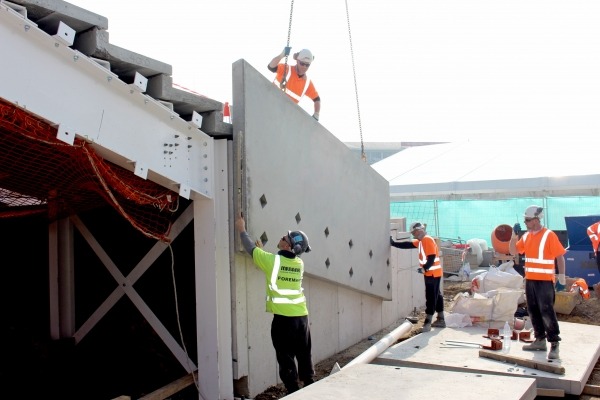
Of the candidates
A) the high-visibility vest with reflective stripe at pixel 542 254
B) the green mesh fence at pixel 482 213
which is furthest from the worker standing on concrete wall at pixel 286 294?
the green mesh fence at pixel 482 213

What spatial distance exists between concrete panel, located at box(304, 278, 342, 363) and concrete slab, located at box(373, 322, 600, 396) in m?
0.77

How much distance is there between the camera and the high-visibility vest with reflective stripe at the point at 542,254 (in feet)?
22.0

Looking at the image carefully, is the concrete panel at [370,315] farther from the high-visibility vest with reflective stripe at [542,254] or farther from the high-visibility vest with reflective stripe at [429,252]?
the high-visibility vest with reflective stripe at [542,254]

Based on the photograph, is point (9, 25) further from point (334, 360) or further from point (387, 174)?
point (387, 174)

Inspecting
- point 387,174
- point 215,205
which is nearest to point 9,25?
point 215,205

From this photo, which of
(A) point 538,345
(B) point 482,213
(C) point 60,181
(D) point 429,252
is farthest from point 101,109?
(B) point 482,213

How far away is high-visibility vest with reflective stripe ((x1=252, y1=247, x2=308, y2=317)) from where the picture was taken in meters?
5.32

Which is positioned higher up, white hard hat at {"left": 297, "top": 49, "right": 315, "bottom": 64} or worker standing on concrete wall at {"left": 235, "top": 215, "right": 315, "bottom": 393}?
white hard hat at {"left": 297, "top": 49, "right": 315, "bottom": 64}

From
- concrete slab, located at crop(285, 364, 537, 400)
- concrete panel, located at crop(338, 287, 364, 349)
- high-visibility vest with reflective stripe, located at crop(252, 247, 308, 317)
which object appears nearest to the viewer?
concrete slab, located at crop(285, 364, 537, 400)

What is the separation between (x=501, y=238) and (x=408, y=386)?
39.4 ft

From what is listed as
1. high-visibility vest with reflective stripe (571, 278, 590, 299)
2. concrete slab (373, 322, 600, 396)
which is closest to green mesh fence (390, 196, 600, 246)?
high-visibility vest with reflective stripe (571, 278, 590, 299)

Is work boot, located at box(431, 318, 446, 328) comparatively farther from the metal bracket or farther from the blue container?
the metal bracket

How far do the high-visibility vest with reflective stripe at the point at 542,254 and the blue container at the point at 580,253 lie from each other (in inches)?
303

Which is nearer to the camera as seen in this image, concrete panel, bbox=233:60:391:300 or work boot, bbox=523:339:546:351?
concrete panel, bbox=233:60:391:300
